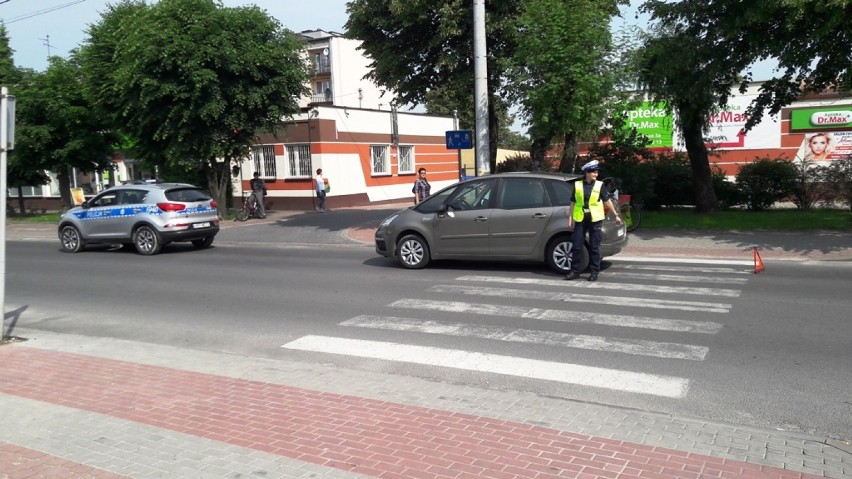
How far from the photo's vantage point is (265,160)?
29.4 m

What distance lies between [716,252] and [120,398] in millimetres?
11431

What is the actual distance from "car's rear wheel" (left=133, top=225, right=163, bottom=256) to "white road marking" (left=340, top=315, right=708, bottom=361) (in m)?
9.28

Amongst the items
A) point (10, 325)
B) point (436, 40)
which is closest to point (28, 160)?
point (436, 40)

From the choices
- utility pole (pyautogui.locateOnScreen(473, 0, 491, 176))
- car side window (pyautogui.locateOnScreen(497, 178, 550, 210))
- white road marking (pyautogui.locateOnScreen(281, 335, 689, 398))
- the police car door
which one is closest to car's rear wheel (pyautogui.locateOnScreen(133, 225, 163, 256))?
the police car door

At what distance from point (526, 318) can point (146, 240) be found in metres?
11.2

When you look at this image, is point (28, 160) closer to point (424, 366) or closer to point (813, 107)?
point (424, 366)

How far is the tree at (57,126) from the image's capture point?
27.3 metres

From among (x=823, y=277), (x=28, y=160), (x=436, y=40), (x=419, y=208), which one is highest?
(x=436, y=40)

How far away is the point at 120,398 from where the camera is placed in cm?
571

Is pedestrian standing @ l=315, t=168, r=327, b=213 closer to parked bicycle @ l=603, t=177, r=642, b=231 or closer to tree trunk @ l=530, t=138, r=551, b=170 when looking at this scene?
tree trunk @ l=530, t=138, r=551, b=170

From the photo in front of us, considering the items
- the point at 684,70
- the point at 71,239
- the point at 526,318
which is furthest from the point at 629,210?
the point at 71,239

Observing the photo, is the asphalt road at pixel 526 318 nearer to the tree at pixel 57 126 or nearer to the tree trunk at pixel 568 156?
the tree trunk at pixel 568 156

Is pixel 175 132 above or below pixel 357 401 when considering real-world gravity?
above

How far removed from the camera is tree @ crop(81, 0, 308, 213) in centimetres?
2059
